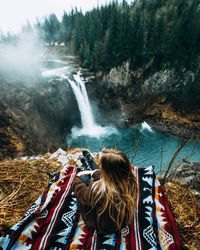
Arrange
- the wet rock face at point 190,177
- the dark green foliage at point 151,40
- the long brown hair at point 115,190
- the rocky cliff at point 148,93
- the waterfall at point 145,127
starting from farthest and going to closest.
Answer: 1. the dark green foliage at point 151,40
2. the rocky cliff at point 148,93
3. the waterfall at point 145,127
4. the wet rock face at point 190,177
5. the long brown hair at point 115,190

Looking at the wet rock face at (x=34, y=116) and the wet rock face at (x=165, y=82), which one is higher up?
the wet rock face at (x=165, y=82)

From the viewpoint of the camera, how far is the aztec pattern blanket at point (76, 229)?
1706mm

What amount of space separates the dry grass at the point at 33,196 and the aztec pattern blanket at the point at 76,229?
27 centimetres

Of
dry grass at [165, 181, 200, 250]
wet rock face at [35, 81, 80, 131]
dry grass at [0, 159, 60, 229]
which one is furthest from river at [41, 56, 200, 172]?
dry grass at [0, 159, 60, 229]

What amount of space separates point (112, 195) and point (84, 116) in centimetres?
2333

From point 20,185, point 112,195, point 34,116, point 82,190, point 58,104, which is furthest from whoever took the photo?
point 58,104

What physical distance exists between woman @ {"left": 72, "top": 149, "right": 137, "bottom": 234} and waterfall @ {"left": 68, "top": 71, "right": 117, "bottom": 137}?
69.2ft

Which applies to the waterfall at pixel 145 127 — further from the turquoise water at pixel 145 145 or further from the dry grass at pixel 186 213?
the dry grass at pixel 186 213

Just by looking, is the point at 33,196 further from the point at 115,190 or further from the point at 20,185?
the point at 115,190

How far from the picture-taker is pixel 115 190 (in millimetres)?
1697

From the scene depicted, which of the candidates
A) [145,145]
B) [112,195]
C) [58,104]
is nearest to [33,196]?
[112,195]

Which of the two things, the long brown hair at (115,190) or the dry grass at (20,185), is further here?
the dry grass at (20,185)

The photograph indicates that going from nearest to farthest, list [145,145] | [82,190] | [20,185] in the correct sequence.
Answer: [82,190]
[20,185]
[145,145]

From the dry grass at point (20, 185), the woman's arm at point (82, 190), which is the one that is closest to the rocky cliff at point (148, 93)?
the dry grass at point (20, 185)
